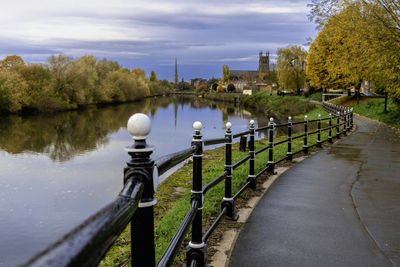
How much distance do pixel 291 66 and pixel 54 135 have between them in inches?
1525

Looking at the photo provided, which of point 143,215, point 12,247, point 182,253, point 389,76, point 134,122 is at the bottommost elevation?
point 12,247

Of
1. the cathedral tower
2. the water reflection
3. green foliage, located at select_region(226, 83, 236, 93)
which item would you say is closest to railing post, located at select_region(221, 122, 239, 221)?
the water reflection

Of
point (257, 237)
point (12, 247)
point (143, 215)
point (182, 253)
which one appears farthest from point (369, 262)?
point (12, 247)

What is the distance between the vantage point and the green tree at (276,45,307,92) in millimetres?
54281

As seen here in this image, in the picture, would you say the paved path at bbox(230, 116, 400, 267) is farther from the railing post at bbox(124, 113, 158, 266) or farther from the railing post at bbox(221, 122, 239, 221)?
the railing post at bbox(124, 113, 158, 266)

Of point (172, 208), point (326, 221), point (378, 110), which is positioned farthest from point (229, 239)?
point (378, 110)

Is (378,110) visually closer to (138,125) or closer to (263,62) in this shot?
(138,125)

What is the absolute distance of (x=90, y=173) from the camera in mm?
16391

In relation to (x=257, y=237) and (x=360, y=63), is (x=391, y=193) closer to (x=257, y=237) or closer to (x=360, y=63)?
(x=257, y=237)

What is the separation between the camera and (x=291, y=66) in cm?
5522

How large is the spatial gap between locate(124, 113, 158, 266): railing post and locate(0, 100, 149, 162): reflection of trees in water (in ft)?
65.1

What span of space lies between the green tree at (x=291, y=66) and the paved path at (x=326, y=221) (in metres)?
46.1

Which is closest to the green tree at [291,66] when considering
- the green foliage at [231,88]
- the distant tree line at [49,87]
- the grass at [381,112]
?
the grass at [381,112]

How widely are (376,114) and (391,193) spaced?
85.6 feet
